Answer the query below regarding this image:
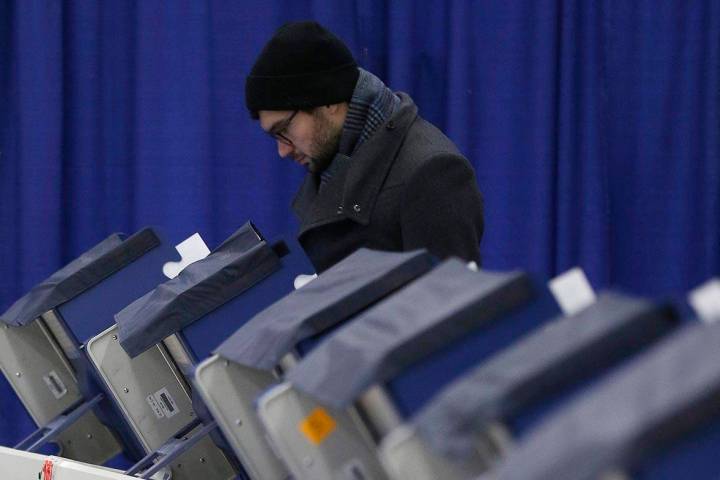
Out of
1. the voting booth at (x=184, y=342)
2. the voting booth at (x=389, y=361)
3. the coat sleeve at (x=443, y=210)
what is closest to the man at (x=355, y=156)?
the coat sleeve at (x=443, y=210)

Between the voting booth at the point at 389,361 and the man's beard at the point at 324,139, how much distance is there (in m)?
0.73

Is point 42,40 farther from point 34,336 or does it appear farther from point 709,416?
point 709,416

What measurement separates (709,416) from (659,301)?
0.61 ft

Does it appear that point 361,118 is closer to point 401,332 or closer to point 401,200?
point 401,200

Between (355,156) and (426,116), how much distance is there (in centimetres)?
133

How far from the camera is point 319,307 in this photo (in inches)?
66.3

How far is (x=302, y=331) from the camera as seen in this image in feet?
5.42

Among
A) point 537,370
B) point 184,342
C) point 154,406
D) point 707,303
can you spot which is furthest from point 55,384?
point 707,303

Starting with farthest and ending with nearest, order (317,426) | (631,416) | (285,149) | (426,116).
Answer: (426,116), (285,149), (317,426), (631,416)

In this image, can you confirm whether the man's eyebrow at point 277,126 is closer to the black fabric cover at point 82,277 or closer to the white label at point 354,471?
the black fabric cover at point 82,277

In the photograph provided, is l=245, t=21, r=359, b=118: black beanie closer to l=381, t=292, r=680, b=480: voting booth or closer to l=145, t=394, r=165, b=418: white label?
l=145, t=394, r=165, b=418: white label

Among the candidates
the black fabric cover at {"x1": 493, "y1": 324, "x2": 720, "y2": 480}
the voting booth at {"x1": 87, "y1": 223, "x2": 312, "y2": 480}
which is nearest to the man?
the voting booth at {"x1": 87, "y1": 223, "x2": 312, "y2": 480}

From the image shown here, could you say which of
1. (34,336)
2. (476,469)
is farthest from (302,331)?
(34,336)

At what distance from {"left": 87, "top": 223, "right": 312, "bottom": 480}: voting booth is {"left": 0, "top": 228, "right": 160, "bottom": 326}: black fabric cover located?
0.21 metres
